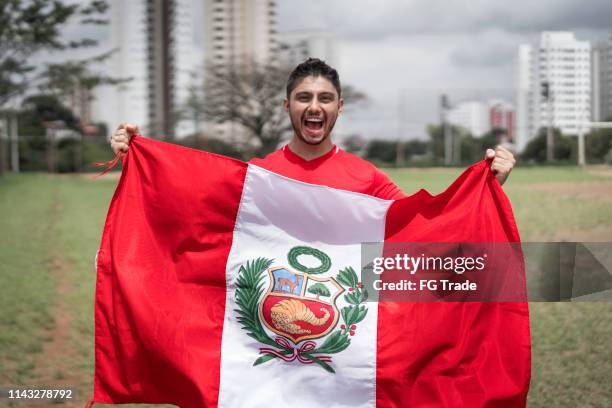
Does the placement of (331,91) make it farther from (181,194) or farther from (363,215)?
(181,194)

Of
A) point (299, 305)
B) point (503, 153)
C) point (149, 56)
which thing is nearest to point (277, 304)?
point (299, 305)

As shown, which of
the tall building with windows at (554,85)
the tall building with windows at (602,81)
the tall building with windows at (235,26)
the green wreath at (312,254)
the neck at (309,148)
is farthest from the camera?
the tall building with windows at (235,26)

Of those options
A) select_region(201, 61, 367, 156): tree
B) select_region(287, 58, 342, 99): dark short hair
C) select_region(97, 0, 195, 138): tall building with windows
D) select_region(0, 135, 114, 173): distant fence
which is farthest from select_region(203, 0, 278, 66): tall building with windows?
select_region(287, 58, 342, 99): dark short hair

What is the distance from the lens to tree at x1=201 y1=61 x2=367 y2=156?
36281mm

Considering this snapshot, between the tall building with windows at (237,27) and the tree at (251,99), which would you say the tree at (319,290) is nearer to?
the tree at (251,99)

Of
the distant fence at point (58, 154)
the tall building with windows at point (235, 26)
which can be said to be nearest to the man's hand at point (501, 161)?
the distant fence at point (58, 154)

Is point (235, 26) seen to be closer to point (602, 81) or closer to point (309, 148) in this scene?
point (602, 81)

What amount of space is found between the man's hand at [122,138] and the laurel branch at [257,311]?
29.5 inches

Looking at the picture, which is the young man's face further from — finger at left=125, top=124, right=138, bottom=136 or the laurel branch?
finger at left=125, top=124, right=138, bottom=136

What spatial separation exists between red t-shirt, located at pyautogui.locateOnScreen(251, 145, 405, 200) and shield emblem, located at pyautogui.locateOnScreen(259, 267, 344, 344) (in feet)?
1.37

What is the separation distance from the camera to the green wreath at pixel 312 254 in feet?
9.26

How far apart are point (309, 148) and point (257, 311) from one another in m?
0.72

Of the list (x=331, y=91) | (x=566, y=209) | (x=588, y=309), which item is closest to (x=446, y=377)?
(x=331, y=91)

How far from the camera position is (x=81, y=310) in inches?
257
